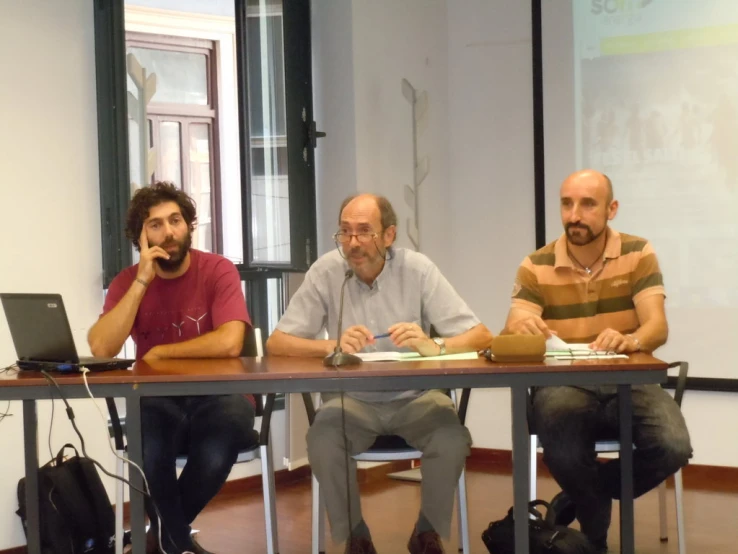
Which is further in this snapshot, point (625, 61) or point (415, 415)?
point (625, 61)

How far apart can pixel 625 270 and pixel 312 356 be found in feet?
3.34

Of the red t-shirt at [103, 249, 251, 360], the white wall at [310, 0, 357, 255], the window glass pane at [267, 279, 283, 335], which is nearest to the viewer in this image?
the red t-shirt at [103, 249, 251, 360]

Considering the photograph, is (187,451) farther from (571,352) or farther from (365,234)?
(571,352)

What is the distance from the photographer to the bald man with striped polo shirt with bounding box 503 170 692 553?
109 inches

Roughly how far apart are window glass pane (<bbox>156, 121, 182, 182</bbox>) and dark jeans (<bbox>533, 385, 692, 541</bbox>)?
204 inches

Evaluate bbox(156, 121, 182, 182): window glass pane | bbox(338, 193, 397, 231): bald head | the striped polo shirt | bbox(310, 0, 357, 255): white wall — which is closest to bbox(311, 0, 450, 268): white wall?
bbox(310, 0, 357, 255): white wall

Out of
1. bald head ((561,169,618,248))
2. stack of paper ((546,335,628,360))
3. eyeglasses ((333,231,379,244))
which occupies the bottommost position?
stack of paper ((546,335,628,360))

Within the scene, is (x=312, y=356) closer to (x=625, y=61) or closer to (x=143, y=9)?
(x=625, y=61)

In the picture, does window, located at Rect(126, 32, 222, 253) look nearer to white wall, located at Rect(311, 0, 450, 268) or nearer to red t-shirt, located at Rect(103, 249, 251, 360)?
white wall, located at Rect(311, 0, 450, 268)

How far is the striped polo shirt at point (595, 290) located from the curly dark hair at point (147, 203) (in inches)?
46.4

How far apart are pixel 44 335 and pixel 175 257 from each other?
2.19 feet

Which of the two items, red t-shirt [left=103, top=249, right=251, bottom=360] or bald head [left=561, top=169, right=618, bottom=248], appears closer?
bald head [left=561, top=169, right=618, bottom=248]

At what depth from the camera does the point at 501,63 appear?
4816mm

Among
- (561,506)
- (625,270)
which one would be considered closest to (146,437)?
(561,506)
